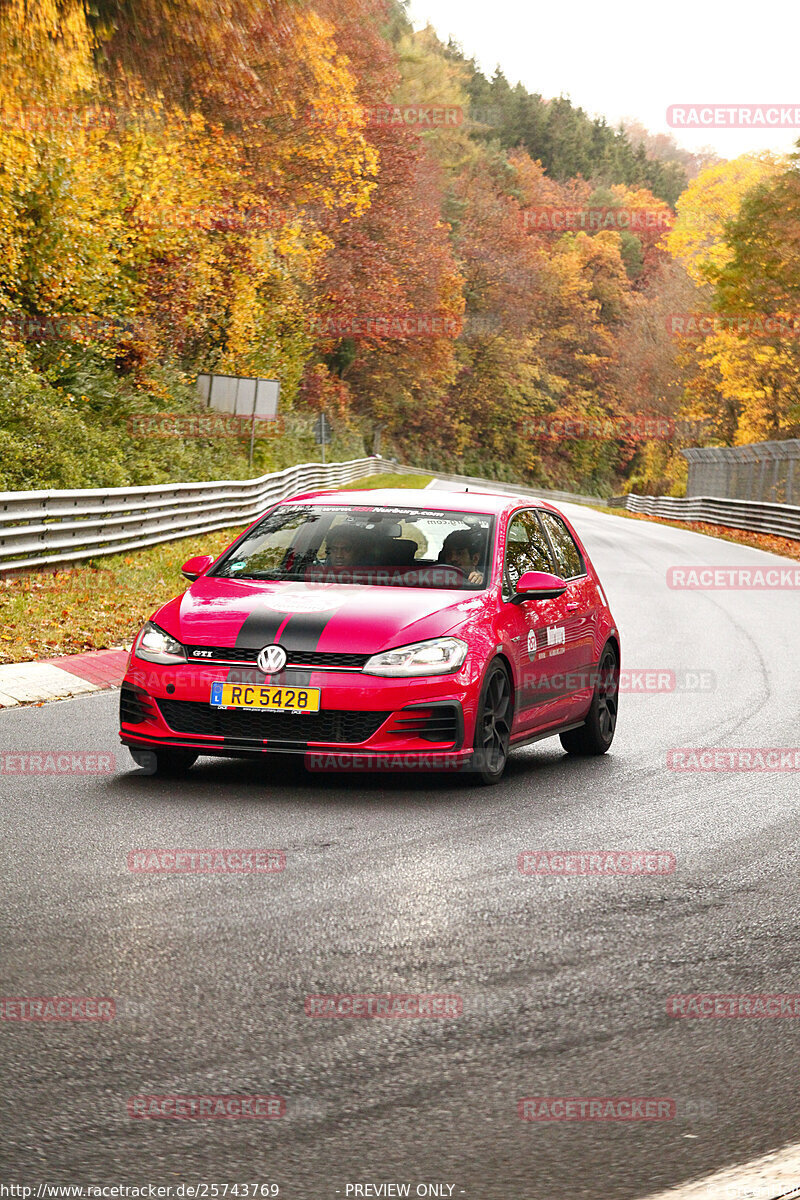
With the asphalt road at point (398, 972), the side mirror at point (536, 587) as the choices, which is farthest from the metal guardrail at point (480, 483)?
the asphalt road at point (398, 972)

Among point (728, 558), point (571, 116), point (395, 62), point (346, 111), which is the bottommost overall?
point (728, 558)

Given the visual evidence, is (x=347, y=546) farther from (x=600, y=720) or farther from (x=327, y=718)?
(x=600, y=720)

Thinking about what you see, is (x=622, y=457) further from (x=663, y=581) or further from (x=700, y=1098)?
(x=700, y=1098)

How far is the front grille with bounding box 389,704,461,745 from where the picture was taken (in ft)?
26.8

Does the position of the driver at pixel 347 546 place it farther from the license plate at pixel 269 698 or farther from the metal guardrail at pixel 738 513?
the metal guardrail at pixel 738 513

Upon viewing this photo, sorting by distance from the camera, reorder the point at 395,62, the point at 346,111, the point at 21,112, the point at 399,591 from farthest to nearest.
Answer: the point at 395,62
the point at 346,111
the point at 21,112
the point at 399,591

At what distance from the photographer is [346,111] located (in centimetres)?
4472

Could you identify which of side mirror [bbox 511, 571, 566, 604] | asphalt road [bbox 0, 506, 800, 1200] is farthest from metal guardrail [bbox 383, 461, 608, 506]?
asphalt road [bbox 0, 506, 800, 1200]

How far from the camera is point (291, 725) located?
814 cm

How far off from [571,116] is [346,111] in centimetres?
10227

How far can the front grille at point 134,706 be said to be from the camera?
841 cm

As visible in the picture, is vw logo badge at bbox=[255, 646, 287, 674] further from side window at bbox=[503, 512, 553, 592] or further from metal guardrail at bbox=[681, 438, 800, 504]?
metal guardrail at bbox=[681, 438, 800, 504]

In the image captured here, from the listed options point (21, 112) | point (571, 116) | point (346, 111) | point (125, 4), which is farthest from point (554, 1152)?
point (571, 116)

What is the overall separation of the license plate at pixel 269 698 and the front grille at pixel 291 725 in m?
0.03
